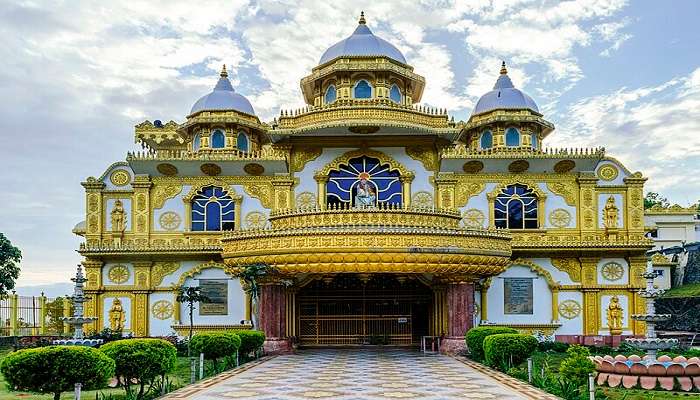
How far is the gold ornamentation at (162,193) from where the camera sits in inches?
1035

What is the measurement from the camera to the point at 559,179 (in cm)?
2625

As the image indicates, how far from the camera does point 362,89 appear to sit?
26.9 meters

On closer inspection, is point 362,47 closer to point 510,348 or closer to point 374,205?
point 374,205

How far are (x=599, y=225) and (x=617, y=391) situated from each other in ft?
43.8

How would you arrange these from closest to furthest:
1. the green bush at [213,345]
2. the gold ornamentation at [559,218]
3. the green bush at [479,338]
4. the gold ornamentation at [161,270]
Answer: the green bush at [213,345], the green bush at [479,338], the gold ornamentation at [161,270], the gold ornamentation at [559,218]

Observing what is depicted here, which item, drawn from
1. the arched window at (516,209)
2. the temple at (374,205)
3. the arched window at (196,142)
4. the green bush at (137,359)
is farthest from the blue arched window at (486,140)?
the green bush at (137,359)

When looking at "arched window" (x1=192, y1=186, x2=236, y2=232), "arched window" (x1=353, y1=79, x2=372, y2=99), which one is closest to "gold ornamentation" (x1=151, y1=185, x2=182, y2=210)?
"arched window" (x1=192, y1=186, x2=236, y2=232)

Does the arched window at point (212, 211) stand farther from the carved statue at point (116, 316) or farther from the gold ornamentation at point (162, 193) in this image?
the carved statue at point (116, 316)

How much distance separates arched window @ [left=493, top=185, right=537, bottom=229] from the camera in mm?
26047

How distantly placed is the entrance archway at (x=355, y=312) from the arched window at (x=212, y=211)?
3.81 metres

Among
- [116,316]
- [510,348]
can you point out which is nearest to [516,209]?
[510,348]

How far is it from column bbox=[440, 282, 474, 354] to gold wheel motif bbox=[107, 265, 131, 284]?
11.7m

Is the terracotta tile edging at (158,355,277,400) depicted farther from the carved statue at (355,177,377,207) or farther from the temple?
the carved statue at (355,177,377,207)

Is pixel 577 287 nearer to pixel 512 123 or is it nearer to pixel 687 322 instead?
pixel 512 123
